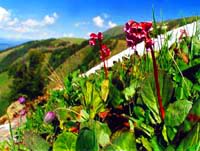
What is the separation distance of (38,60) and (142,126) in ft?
347

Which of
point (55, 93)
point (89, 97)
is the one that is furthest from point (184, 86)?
point (55, 93)

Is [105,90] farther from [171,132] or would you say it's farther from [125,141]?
[125,141]

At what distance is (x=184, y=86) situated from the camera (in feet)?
10.4

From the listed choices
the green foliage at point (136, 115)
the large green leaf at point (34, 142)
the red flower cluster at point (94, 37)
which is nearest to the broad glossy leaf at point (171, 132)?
the green foliage at point (136, 115)

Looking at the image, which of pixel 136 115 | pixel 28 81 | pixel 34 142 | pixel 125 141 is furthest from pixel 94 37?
pixel 28 81

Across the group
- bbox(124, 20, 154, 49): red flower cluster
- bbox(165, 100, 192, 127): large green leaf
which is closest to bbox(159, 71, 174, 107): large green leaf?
bbox(165, 100, 192, 127): large green leaf

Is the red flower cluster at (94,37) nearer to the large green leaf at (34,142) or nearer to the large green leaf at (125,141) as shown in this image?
the large green leaf at (34,142)

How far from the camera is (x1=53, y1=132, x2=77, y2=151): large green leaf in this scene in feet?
7.98

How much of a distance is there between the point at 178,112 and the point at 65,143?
0.72 metres

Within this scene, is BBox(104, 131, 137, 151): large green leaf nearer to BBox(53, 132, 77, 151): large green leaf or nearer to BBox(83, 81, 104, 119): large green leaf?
BBox(53, 132, 77, 151): large green leaf

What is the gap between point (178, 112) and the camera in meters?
2.49

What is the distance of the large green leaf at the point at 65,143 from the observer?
243cm

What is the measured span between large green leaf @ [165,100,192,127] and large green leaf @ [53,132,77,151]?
62cm

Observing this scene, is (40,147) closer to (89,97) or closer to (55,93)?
(89,97)
